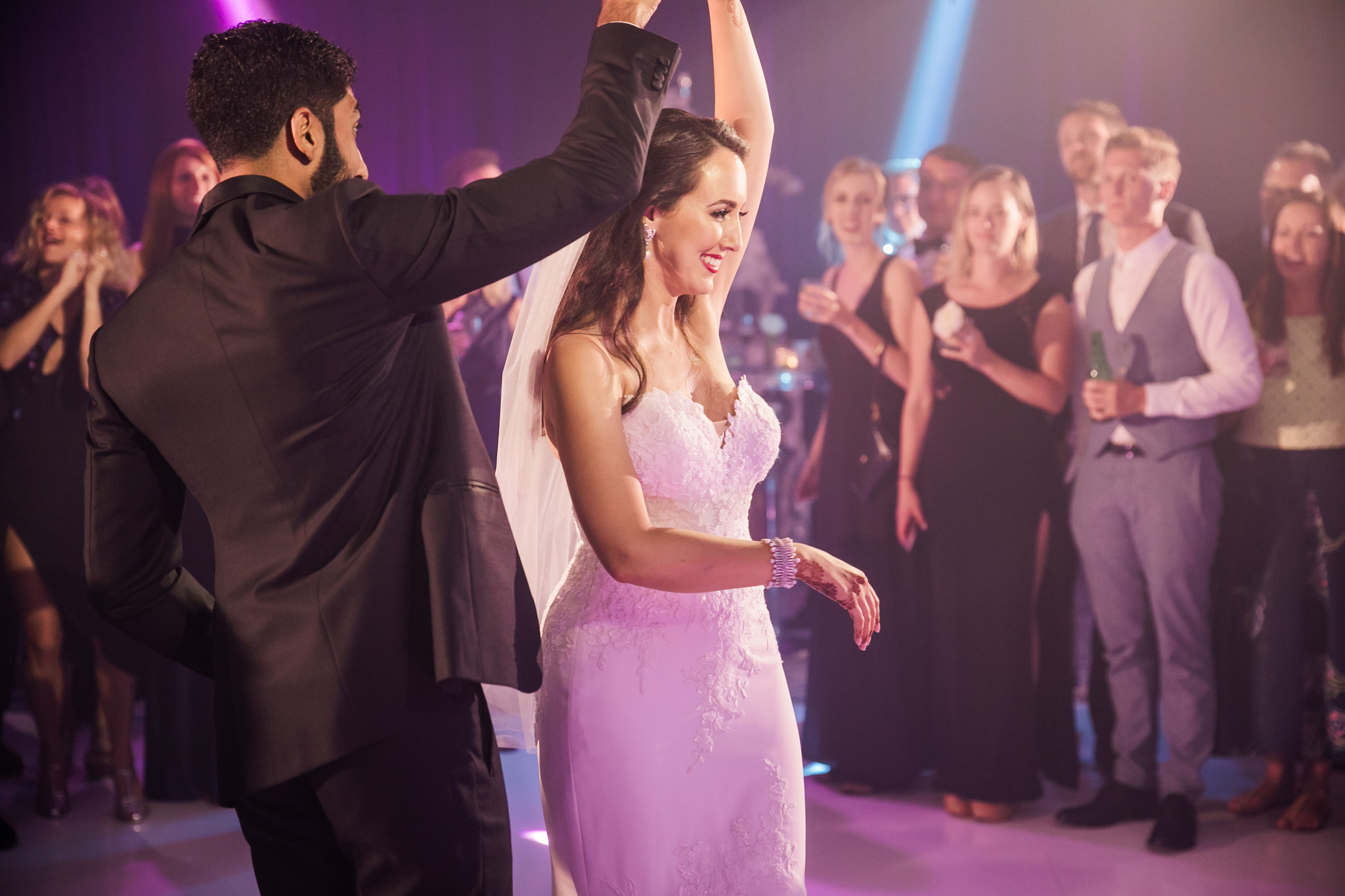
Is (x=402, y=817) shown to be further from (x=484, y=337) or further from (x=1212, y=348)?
(x=484, y=337)

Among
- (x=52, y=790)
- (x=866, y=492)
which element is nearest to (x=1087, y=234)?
(x=866, y=492)

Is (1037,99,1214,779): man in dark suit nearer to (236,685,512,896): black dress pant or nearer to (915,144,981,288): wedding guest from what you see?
(915,144,981,288): wedding guest

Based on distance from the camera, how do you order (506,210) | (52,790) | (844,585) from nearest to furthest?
(506,210) < (844,585) < (52,790)

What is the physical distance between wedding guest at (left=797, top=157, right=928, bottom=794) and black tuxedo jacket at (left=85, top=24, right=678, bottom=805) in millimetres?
2584

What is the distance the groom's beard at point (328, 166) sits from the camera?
123cm

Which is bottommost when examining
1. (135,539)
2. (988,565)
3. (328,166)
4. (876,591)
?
(876,591)

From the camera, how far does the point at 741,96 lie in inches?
73.9

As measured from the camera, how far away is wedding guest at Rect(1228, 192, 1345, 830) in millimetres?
→ 3393

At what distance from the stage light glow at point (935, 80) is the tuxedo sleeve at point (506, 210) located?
307 cm

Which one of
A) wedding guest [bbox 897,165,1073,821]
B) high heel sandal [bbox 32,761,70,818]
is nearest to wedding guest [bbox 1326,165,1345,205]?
wedding guest [bbox 897,165,1073,821]

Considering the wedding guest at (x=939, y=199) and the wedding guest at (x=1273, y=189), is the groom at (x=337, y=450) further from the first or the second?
the wedding guest at (x=1273, y=189)

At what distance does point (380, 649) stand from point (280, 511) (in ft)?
0.62

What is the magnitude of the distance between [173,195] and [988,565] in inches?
124

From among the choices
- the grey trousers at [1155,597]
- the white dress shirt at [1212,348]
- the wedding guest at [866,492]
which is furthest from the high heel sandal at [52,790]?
the white dress shirt at [1212,348]
